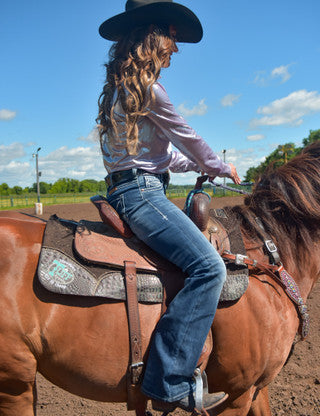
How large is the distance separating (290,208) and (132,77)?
5.02ft

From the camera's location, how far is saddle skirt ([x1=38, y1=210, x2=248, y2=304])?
1.93 meters

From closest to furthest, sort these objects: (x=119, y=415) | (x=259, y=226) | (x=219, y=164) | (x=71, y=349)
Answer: (x=71, y=349)
(x=219, y=164)
(x=259, y=226)
(x=119, y=415)

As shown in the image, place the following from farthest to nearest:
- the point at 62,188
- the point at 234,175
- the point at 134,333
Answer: the point at 62,188 → the point at 234,175 → the point at 134,333

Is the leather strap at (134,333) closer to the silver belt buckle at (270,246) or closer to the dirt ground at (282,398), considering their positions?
the silver belt buckle at (270,246)

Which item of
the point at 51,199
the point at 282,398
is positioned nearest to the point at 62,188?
the point at 51,199

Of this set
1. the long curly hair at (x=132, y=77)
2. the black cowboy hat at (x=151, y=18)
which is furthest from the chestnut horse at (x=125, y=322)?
the black cowboy hat at (x=151, y=18)

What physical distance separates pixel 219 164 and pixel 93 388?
1.68m

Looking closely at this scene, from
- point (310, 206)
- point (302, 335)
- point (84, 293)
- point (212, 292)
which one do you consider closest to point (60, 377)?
point (84, 293)

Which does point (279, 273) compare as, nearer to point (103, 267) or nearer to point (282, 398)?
point (103, 267)

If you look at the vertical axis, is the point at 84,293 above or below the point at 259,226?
below

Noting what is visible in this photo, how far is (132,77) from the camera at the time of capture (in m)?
2.02

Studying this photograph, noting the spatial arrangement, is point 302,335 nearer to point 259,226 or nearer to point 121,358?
point 259,226

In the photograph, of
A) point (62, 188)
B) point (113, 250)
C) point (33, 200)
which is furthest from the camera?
point (62, 188)

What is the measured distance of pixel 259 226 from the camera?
2479 mm
